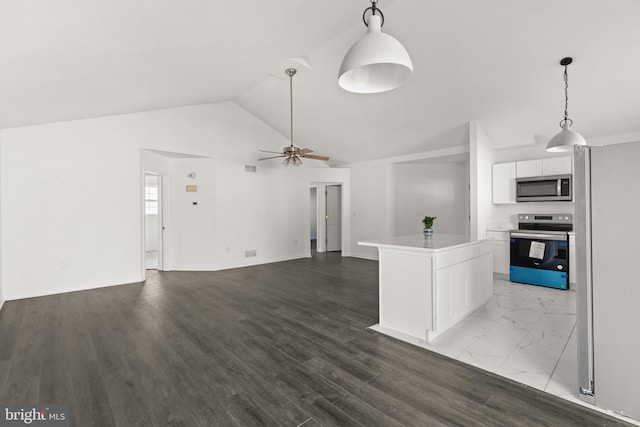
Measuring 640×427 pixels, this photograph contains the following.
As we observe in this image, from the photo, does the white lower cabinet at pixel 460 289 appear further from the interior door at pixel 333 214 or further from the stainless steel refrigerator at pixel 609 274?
the interior door at pixel 333 214

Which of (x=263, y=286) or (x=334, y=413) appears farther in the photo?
(x=263, y=286)

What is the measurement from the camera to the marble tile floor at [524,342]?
2.30 metres

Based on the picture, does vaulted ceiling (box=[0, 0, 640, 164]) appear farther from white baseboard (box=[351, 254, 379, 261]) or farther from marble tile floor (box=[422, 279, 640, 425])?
white baseboard (box=[351, 254, 379, 261])

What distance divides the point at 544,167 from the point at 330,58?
13.6ft

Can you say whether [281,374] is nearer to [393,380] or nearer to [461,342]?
[393,380]

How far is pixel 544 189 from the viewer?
5152 mm

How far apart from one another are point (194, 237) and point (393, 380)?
538cm

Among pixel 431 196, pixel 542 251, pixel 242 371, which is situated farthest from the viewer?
pixel 431 196

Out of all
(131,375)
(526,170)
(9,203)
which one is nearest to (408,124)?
(526,170)

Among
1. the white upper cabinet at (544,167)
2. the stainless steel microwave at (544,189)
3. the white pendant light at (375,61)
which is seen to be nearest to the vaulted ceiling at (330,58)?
the white upper cabinet at (544,167)

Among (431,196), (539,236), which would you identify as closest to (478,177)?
(539,236)

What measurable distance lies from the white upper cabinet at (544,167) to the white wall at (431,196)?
5.34 feet

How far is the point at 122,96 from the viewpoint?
4.17 m

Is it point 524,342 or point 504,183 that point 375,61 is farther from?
point 504,183
